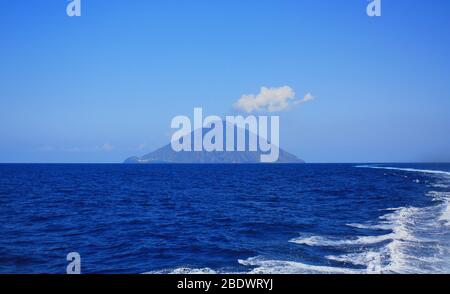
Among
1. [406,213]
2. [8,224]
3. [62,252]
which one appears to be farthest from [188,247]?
[406,213]

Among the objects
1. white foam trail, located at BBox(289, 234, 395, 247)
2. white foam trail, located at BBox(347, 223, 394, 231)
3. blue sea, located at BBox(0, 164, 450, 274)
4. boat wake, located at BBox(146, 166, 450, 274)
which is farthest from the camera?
white foam trail, located at BBox(347, 223, 394, 231)

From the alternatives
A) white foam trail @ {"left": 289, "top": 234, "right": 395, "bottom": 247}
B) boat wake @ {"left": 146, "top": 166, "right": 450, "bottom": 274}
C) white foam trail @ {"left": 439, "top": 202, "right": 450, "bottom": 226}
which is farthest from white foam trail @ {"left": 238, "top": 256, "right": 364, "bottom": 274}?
white foam trail @ {"left": 439, "top": 202, "right": 450, "bottom": 226}

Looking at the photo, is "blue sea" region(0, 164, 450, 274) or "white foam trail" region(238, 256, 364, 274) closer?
"white foam trail" region(238, 256, 364, 274)

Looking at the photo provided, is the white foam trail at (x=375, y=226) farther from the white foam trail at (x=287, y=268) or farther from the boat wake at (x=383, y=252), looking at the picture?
the white foam trail at (x=287, y=268)

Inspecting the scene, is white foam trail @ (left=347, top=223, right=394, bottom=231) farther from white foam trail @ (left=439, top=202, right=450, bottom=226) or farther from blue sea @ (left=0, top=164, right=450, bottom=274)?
white foam trail @ (left=439, top=202, right=450, bottom=226)

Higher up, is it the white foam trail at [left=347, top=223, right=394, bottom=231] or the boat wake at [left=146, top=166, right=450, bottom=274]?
the boat wake at [left=146, top=166, right=450, bottom=274]

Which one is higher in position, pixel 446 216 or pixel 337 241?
pixel 446 216

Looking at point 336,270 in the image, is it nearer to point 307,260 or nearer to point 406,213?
point 307,260

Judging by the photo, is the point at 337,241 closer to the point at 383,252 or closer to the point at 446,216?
the point at 383,252

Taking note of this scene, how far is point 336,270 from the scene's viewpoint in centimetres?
1433

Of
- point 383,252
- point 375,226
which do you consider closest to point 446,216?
point 375,226

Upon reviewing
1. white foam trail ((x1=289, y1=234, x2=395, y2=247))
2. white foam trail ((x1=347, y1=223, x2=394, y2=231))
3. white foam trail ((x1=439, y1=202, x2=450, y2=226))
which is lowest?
white foam trail ((x1=347, y1=223, x2=394, y2=231))
